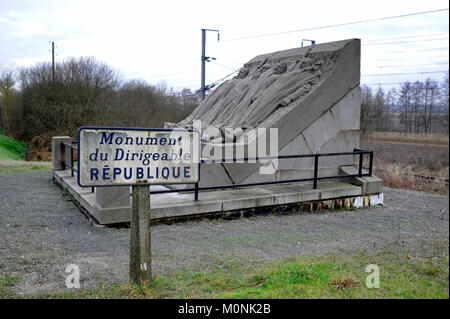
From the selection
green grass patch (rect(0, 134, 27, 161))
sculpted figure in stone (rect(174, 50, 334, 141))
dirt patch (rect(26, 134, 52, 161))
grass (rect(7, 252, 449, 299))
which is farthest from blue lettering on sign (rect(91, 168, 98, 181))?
green grass patch (rect(0, 134, 27, 161))

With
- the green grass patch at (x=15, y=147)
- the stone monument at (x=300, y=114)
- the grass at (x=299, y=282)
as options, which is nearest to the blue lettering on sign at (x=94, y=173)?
the grass at (x=299, y=282)

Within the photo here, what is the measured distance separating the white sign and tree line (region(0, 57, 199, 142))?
26.5 m

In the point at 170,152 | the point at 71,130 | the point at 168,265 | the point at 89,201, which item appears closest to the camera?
the point at 170,152

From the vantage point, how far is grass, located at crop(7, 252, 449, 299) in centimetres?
370

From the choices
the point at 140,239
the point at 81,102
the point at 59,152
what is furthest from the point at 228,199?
the point at 81,102

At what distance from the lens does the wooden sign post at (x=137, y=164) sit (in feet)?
12.9

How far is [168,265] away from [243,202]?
2.98m

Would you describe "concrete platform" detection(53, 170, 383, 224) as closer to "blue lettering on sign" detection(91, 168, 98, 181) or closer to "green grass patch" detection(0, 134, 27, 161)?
"blue lettering on sign" detection(91, 168, 98, 181)

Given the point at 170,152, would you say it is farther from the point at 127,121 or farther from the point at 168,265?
the point at 127,121

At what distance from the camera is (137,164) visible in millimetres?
4047

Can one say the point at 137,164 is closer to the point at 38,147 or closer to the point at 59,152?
the point at 59,152

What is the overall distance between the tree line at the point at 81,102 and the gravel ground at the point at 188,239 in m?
21.8

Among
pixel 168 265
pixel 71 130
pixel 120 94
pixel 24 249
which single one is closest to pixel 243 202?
pixel 168 265

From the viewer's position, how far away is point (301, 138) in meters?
9.22
